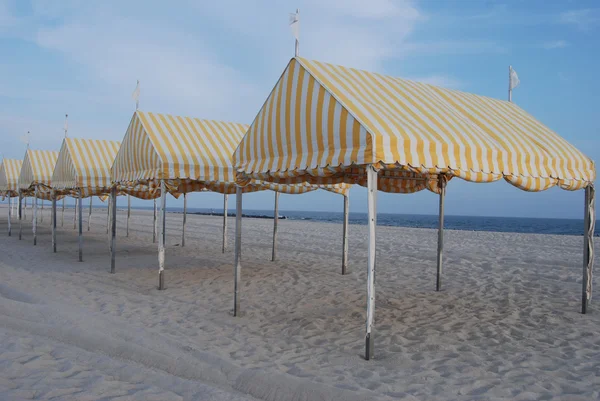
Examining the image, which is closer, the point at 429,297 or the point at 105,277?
the point at 429,297

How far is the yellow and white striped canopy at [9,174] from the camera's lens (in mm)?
24086

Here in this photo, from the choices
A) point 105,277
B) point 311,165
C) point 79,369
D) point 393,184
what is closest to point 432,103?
point 311,165

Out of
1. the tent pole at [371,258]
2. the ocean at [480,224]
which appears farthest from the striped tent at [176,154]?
the ocean at [480,224]

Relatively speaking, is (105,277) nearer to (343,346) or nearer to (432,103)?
(343,346)

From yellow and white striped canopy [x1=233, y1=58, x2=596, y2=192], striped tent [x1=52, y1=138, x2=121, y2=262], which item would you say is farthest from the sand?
striped tent [x1=52, y1=138, x2=121, y2=262]

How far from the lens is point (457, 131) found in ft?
18.0

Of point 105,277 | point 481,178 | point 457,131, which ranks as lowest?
point 105,277

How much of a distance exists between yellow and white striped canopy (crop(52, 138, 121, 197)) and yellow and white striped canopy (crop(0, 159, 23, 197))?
450 inches

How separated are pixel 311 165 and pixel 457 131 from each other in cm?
183

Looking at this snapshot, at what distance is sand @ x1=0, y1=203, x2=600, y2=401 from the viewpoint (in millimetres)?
4277

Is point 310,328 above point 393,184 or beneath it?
beneath

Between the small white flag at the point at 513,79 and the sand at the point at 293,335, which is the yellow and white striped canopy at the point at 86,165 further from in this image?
the small white flag at the point at 513,79

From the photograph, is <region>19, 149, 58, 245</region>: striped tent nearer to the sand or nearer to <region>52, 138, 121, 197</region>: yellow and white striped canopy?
<region>52, 138, 121, 197</region>: yellow and white striped canopy

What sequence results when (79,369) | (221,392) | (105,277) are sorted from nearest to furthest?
(221,392) < (79,369) < (105,277)
